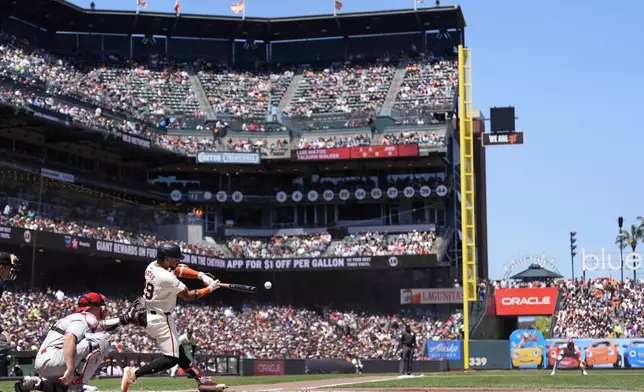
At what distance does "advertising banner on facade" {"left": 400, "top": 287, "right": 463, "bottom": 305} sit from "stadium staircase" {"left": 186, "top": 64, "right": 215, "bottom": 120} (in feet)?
60.3

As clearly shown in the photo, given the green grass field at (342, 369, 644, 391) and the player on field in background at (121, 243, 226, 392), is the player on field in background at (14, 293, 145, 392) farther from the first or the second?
the green grass field at (342, 369, 644, 391)

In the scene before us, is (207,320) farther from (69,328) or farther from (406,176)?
(69,328)

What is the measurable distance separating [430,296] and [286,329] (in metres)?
8.78

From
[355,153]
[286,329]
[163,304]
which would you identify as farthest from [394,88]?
[163,304]

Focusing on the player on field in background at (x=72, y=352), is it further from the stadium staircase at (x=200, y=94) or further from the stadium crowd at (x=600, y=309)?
the stadium staircase at (x=200, y=94)

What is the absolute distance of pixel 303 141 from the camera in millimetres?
64812

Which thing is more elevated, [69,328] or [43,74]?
[43,74]

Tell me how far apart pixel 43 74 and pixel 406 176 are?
23810mm

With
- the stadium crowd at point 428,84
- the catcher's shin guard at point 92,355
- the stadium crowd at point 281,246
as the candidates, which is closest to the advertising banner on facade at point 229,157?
the stadium crowd at point 281,246

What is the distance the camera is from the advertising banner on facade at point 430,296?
57.3 meters

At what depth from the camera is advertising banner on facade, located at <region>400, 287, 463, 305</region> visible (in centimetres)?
5728

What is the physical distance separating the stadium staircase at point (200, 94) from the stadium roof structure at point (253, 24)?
3371 millimetres

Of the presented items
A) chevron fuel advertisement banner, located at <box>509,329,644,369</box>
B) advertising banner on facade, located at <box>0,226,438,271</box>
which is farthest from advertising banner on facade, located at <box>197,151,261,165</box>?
chevron fuel advertisement banner, located at <box>509,329,644,369</box>

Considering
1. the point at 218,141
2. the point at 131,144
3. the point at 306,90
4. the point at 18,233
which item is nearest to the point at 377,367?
the point at 18,233
